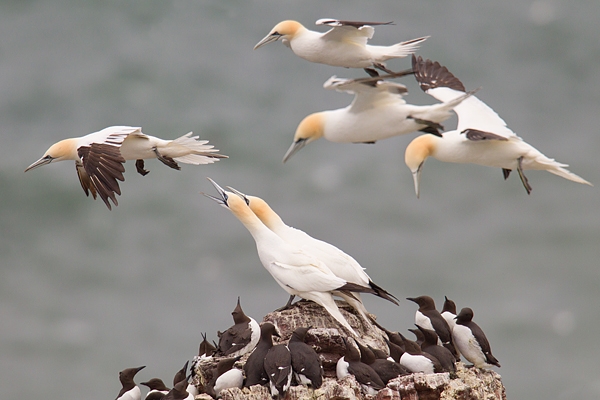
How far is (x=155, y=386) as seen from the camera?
426 inches

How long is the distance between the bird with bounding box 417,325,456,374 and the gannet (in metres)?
0.81

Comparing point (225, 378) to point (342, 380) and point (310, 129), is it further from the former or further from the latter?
point (310, 129)

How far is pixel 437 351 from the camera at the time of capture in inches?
401

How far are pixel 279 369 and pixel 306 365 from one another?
299mm

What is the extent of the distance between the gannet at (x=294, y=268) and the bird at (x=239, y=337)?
0.64 m

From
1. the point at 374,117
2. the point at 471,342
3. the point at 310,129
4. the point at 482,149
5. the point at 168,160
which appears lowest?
the point at 471,342

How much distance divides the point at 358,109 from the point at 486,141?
2.08m

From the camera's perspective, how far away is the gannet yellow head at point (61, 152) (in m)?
12.4

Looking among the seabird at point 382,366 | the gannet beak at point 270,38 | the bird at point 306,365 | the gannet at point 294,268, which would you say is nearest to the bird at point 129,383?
the gannet at point 294,268

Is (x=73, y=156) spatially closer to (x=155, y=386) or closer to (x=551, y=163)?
(x=155, y=386)

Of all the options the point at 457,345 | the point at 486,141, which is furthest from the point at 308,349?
the point at 486,141

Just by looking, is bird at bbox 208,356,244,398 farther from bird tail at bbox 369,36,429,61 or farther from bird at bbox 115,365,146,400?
bird tail at bbox 369,36,429,61

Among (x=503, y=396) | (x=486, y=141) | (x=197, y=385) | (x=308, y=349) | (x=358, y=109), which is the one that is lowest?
(x=503, y=396)

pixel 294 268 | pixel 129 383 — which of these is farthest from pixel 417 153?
pixel 129 383
